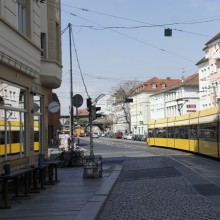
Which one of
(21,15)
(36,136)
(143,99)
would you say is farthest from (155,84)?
(21,15)

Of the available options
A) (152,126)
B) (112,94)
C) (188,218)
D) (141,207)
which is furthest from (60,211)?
(112,94)

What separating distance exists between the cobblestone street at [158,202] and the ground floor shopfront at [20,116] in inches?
130

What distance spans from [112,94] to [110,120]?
35701mm

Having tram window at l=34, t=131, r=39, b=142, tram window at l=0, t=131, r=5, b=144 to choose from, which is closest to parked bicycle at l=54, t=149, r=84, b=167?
tram window at l=34, t=131, r=39, b=142

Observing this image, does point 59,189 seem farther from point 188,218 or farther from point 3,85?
point 188,218

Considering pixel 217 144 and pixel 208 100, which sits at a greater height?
pixel 208 100

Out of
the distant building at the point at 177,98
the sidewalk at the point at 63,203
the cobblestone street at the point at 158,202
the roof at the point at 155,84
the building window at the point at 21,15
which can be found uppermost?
the roof at the point at 155,84

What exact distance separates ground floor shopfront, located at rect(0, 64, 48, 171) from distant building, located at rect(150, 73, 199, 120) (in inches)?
2935

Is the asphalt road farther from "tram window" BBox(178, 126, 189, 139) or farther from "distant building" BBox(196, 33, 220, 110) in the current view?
"distant building" BBox(196, 33, 220, 110)

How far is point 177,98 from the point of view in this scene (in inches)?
4156

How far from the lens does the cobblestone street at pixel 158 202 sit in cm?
985

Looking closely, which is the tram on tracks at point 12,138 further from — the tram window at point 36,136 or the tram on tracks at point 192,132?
the tram on tracks at point 192,132

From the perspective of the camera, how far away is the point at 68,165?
24938 millimetres

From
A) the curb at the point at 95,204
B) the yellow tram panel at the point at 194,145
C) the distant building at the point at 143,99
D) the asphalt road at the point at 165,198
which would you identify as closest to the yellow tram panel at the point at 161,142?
the yellow tram panel at the point at 194,145
